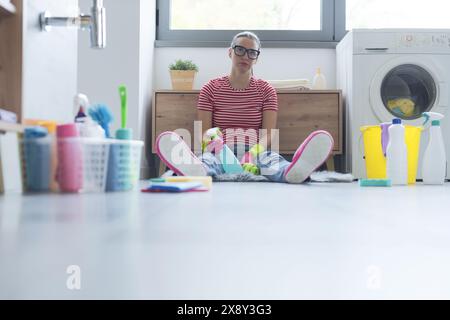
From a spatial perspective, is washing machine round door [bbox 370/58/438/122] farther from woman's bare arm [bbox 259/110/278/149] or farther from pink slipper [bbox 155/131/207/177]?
pink slipper [bbox 155/131/207/177]

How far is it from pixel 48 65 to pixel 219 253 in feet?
4.00

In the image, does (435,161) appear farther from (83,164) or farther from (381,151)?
(83,164)

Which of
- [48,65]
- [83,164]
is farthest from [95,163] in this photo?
[48,65]

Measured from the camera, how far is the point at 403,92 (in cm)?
312

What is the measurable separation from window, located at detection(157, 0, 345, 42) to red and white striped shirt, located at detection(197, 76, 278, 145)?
81 centimetres

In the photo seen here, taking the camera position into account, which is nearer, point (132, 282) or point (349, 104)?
point (132, 282)

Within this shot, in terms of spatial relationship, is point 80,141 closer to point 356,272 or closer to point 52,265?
point 52,265

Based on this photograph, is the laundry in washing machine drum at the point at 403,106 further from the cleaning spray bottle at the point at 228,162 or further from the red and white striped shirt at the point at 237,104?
the cleaning spray bottle at the point at 228,162

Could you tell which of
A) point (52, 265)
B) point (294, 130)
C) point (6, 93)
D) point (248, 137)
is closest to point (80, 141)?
point (6, 93)

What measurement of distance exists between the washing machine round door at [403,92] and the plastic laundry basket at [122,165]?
6.45ft

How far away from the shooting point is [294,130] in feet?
10.6

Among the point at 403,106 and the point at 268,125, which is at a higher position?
the point at 403,106

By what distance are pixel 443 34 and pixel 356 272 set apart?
2.99m

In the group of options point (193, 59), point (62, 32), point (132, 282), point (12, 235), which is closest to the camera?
point (132, 282)
